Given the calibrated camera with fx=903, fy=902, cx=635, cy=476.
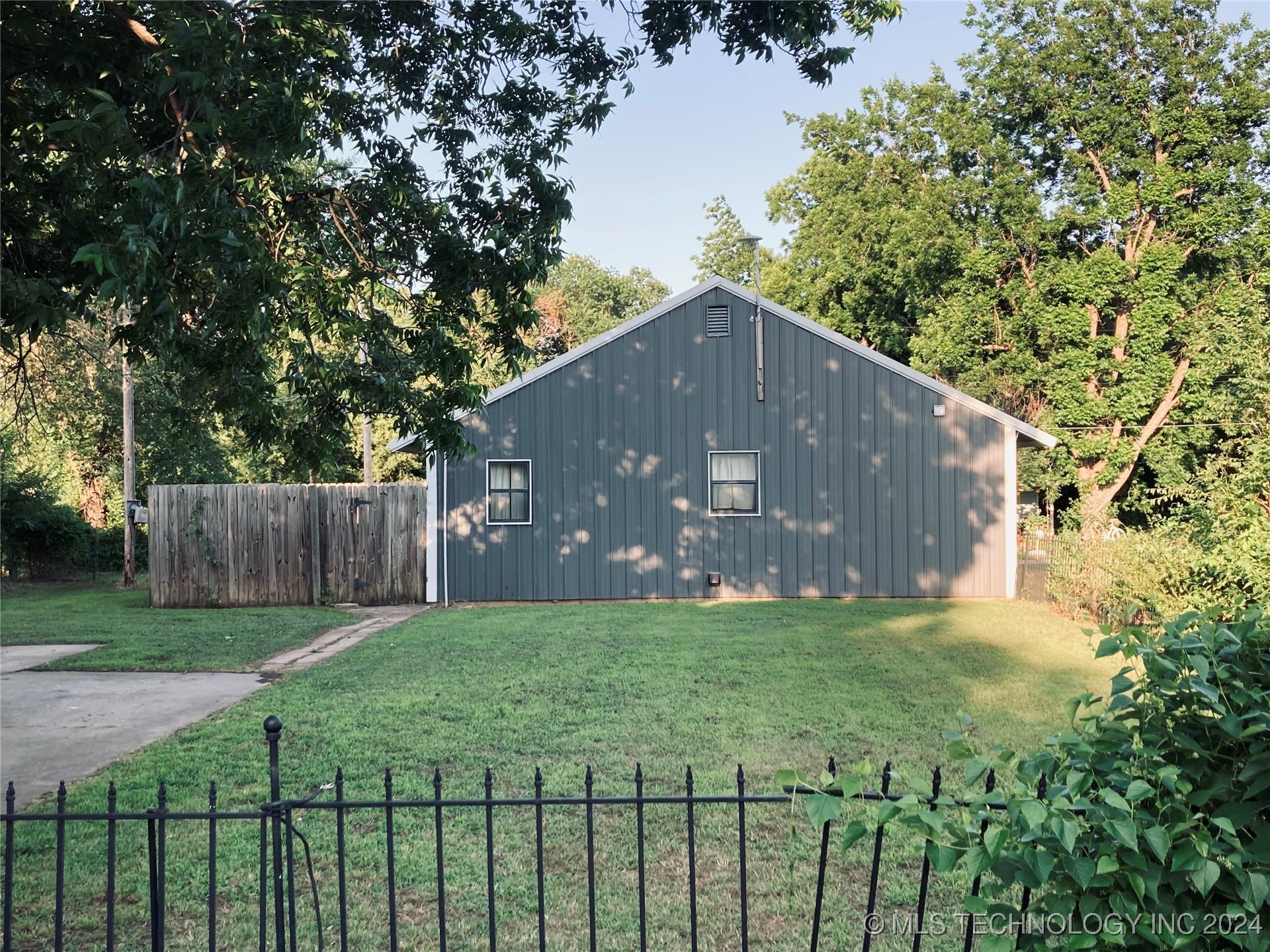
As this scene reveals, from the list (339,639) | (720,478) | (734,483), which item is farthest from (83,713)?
(734,483)

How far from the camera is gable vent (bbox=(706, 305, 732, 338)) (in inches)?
626

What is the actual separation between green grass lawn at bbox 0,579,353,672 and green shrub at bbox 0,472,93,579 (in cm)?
207

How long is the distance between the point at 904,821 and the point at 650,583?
548 inches

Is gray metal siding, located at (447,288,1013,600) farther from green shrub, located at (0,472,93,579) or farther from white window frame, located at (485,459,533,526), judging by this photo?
green shrub, located at (0,472,93,579)

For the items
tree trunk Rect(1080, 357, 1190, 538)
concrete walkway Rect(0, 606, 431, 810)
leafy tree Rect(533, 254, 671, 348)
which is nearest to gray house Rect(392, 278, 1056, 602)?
concrete walkway Rect(0, 606, 431, 810)

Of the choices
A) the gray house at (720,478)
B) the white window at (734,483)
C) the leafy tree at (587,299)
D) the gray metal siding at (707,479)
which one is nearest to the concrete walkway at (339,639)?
the gray house at (720,478)

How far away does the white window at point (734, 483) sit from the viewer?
628 inches

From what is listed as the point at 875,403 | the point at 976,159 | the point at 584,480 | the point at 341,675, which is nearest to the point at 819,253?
the point at 976,159

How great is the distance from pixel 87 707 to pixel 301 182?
502cm

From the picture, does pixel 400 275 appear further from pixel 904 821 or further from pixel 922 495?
pixel 922 495

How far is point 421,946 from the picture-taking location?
367cm

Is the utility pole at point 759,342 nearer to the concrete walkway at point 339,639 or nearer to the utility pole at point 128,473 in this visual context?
the concrete walkway at point 339,639

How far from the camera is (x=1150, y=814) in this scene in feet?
6.97

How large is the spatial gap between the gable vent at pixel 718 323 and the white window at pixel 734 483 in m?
2.11
